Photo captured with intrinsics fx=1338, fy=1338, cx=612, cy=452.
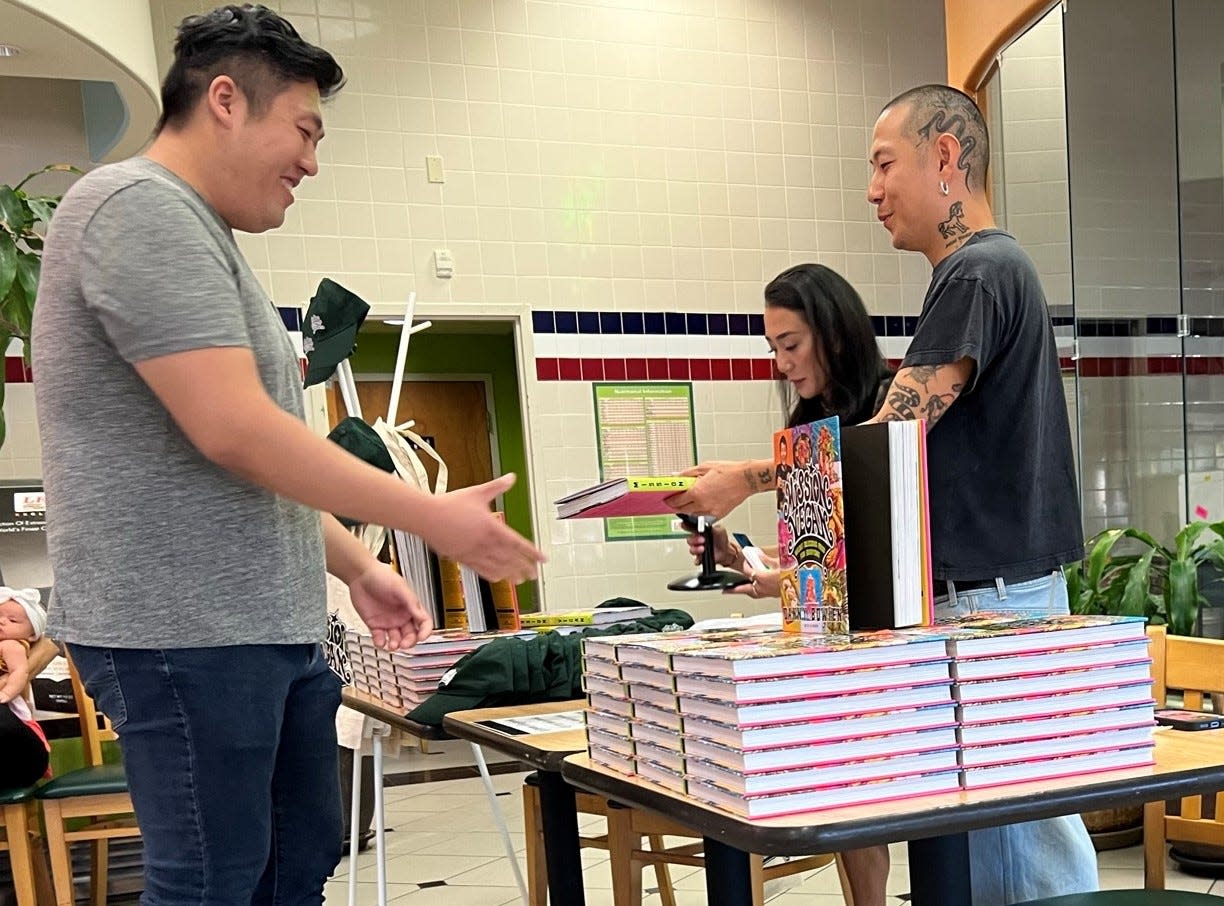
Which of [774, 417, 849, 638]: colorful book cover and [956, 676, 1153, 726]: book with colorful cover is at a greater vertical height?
[774, 417, 849, 638]: colorful book cover

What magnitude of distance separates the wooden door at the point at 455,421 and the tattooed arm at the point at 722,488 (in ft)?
21.2

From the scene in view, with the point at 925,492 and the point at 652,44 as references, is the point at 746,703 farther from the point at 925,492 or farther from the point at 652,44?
the point at 652,44

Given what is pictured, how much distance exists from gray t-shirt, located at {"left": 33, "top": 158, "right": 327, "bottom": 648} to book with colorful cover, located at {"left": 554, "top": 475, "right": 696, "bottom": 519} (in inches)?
27.6

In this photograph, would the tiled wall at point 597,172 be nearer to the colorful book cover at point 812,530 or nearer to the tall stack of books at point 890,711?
the colorful book cover at point 812,530

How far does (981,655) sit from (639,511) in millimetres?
936

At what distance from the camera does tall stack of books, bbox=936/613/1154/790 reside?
4.73 ft

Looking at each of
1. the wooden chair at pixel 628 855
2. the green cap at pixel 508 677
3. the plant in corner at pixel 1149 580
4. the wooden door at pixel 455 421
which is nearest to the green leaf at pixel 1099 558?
the plant in corner at pixel 1149 580

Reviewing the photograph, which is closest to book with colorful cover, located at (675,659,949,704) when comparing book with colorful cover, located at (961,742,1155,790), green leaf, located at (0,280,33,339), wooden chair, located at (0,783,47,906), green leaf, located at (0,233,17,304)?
book with colorful cover, located at (961,742,1155,790)

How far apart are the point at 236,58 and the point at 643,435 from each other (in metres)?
5.82

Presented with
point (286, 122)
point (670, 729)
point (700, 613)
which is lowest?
point (700, 613)

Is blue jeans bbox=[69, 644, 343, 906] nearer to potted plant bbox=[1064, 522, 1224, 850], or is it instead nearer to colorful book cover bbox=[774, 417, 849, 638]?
colorful book cover bbox=[774, 417, 849, 638]

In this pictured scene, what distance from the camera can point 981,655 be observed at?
1.44m

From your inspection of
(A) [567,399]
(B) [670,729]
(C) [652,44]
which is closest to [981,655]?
(B) [670,729]

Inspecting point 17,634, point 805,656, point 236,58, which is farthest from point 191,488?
point 17,634
